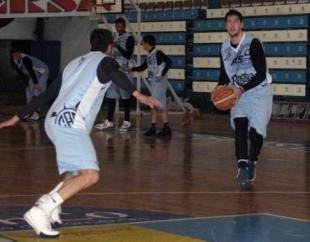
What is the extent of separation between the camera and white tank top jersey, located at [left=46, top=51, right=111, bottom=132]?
6.78 m

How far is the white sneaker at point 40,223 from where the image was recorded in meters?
6.62

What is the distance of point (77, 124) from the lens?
677 cm

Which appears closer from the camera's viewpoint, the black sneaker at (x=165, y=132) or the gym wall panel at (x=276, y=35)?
the black sneaker at (x=165, y=132)

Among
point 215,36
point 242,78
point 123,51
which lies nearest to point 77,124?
point 242,78

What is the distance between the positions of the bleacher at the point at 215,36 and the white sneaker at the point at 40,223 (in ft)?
51.7

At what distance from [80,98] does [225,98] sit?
121 inches

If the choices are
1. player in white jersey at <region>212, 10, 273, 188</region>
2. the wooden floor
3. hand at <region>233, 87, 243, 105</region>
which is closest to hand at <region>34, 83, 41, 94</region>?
the wooden floor

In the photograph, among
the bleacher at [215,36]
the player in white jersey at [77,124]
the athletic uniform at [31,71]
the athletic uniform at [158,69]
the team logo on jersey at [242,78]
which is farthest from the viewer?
the bleacher at [215,36]

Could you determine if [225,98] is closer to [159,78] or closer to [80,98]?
[80,98]

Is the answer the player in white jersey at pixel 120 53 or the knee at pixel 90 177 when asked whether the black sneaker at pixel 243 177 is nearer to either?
the knee at pixel 90 177

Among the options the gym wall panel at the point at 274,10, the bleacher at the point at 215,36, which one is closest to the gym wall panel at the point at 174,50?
the bleacher at the point at 215,36

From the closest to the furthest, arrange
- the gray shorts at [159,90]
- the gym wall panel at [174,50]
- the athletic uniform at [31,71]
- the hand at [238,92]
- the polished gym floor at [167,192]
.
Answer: the polished gym floor at [167,192] → the hand at [238,92] → the gray shorts at [159,90] → the athletic uniform at [31,71] → the gym wall panel at [174,50]

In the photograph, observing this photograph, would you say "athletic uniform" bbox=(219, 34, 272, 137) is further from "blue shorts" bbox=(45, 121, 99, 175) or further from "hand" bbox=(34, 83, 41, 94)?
"hand" bbox=(34, 83, 41, 94)

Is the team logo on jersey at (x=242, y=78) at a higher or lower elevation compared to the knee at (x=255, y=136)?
higher
